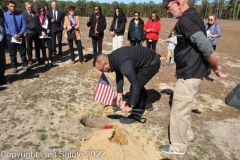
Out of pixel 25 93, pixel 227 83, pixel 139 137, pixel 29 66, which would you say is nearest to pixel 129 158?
pixel 139 137

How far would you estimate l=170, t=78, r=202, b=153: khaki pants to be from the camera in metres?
2.82

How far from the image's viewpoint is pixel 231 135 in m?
3.88

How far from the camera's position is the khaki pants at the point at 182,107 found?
282cm

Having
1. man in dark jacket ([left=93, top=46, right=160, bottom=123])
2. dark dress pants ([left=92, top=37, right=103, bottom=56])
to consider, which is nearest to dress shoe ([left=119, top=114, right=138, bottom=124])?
man in dark jacket ([left=93, top=46, right=160, bottom=123])

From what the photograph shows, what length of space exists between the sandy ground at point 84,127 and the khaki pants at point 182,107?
324 millimetres

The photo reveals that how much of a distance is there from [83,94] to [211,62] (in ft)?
11.2

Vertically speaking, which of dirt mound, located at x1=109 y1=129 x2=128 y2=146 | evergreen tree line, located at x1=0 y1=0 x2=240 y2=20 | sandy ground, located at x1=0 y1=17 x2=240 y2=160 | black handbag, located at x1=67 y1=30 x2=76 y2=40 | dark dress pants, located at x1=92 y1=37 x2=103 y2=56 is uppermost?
evergreen tree line, located at x1=0 y1=0 x2=240 y2=20

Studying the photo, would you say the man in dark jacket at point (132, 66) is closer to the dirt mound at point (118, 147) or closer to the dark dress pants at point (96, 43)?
the dirt mound at point (118, 147)

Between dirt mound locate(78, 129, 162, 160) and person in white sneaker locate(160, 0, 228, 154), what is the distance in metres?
0.44

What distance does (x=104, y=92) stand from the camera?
412 cm

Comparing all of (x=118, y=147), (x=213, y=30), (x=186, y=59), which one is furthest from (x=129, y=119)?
(x=213, y=30)

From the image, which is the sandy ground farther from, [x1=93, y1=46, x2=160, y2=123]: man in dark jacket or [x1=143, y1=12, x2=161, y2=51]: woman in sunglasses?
[x1=143, y1=12, x2=161, y2=51]: woman in sunglasses

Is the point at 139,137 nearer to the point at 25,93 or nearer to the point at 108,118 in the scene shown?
the point at 108,118

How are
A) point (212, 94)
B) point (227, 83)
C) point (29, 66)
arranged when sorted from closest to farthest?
point (212, 94), point (227, 83), point (29, 66)
